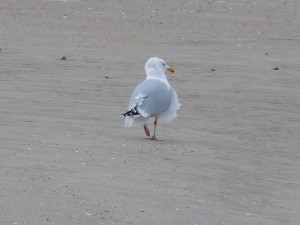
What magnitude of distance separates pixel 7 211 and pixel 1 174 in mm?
1247

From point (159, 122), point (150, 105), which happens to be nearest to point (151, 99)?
point (150, 105)

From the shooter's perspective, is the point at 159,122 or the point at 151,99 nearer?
the point at 151,99

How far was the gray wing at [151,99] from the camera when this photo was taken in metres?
12.5

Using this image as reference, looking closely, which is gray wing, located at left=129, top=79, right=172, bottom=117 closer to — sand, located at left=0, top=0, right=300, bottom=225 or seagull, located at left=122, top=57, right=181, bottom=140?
seagull, located at left=122, top=57, right=181, bottom=140

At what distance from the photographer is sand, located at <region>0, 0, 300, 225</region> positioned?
9031 millimetres

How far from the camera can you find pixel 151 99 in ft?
41.3

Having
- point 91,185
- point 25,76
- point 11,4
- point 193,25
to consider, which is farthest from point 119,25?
point 91,185

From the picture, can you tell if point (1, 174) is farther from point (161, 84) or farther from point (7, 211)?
point (161, 84)

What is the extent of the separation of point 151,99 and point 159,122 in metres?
1.42

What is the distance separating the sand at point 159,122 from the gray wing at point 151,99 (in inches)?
12.7

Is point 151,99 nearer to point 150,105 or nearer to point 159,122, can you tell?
point 150,105

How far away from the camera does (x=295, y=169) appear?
1145 cm

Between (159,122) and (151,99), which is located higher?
(151,99)

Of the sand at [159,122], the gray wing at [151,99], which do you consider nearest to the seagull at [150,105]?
the gray wing at [151,99]
